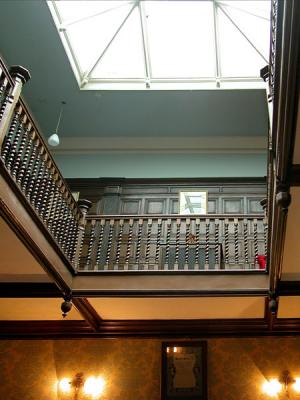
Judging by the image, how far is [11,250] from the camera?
5.73 metres

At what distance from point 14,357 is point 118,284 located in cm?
263

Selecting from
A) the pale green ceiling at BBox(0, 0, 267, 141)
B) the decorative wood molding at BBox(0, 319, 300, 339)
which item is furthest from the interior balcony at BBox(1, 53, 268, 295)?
the pale green ceiling at BBox(0, 0, 267, 141)

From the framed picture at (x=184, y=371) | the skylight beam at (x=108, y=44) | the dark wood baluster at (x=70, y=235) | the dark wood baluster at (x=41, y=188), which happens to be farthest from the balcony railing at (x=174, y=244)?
the skylight beam at (x=108, y=44)

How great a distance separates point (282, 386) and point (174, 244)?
2749 mm

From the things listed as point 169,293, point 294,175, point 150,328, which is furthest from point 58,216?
point 294,175

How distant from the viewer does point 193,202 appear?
403 inches

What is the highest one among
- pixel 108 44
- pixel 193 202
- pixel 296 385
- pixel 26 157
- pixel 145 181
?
pixel 108 44

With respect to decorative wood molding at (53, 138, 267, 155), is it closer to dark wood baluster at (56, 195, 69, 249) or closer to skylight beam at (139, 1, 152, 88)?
skylight beam at (139, 1, 152, 88)

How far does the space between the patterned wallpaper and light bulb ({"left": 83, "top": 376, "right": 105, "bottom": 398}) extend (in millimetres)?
104

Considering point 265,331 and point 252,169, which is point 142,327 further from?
point 252,169

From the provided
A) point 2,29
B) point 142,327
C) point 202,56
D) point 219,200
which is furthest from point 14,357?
point 202,56

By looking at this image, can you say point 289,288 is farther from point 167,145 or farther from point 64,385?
point 167,145

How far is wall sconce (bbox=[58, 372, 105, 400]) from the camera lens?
24.6 ft

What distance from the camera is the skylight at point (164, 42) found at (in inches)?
351
